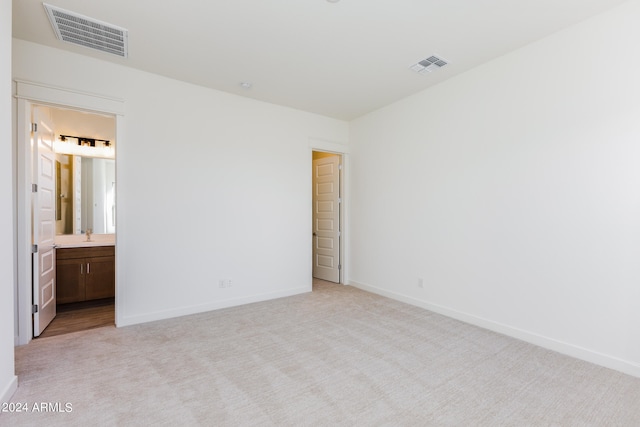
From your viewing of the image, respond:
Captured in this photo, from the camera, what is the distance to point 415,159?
4227 millimetres

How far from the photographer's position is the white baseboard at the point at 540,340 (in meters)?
2.49

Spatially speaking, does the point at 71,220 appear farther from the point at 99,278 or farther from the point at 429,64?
the point at 429,64

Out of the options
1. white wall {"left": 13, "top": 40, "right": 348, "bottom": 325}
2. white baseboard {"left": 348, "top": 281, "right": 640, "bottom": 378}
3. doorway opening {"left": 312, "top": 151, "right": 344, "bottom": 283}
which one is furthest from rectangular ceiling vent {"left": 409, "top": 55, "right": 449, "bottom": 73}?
white baseboard {"left": 348, "top": 281, "right": 640, "bottom": 378}

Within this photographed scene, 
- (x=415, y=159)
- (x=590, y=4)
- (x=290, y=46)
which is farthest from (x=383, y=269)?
(x=590, y=4)

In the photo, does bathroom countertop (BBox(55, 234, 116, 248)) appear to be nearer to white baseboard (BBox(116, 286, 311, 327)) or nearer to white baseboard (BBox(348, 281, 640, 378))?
white baseboard (BBox(116, 286, 311, 327))

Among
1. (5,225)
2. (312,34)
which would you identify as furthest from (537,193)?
(5,225)

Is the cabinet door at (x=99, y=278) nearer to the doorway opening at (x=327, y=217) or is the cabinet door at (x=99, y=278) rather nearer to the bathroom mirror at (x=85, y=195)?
the bathroom mirror at (x=85, y=195)

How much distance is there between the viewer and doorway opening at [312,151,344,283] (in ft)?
17.9

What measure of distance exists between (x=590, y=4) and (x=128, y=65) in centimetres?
445

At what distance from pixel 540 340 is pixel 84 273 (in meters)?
5.59

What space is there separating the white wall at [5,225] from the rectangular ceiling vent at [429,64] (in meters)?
3.49

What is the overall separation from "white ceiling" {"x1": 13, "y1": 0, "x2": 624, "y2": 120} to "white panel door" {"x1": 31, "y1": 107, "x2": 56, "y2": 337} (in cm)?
97

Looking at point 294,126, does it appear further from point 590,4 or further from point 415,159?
point 590,4

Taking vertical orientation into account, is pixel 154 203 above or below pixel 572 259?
above
